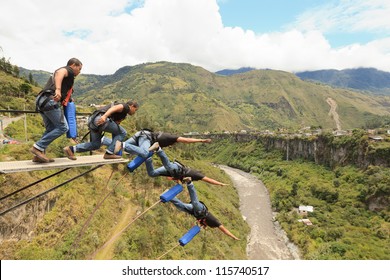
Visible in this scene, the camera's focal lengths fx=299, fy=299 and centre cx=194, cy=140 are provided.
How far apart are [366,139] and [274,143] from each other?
1627 inches

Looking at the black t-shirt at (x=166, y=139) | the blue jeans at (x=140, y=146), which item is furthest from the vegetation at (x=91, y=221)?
the black t-shirt at (x=166, y=139)

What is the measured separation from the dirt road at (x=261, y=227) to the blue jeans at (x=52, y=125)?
4683cm

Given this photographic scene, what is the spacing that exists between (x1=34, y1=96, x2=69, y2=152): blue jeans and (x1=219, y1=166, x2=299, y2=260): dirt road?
46.8m

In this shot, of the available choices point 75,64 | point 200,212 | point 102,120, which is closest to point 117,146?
point 102,120

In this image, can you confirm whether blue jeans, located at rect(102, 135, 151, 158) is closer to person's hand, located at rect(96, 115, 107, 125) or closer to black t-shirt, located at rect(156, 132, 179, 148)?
black t-shirt, located at rect(156, 132, 179, 148)

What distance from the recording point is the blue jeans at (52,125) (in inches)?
298

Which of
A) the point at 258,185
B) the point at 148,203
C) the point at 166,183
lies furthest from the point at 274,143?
the point at 148,203

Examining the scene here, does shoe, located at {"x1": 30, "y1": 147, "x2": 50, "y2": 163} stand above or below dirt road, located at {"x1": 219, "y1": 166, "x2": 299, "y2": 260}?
above

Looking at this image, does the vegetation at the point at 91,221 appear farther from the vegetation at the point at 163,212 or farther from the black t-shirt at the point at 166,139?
the black t-shirt at the point at 166,139

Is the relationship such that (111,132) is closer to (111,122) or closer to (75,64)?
(111,122)

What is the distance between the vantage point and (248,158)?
126 metres

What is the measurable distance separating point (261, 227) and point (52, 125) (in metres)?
60.7

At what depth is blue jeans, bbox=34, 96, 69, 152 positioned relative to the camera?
298 inches

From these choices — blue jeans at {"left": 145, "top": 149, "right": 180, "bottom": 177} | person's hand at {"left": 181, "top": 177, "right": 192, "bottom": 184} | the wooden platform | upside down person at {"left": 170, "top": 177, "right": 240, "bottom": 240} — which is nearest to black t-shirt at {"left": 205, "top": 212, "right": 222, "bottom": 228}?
upside down person at {"left": 170, "top": 177, "right": 240, "bottom": 240}
